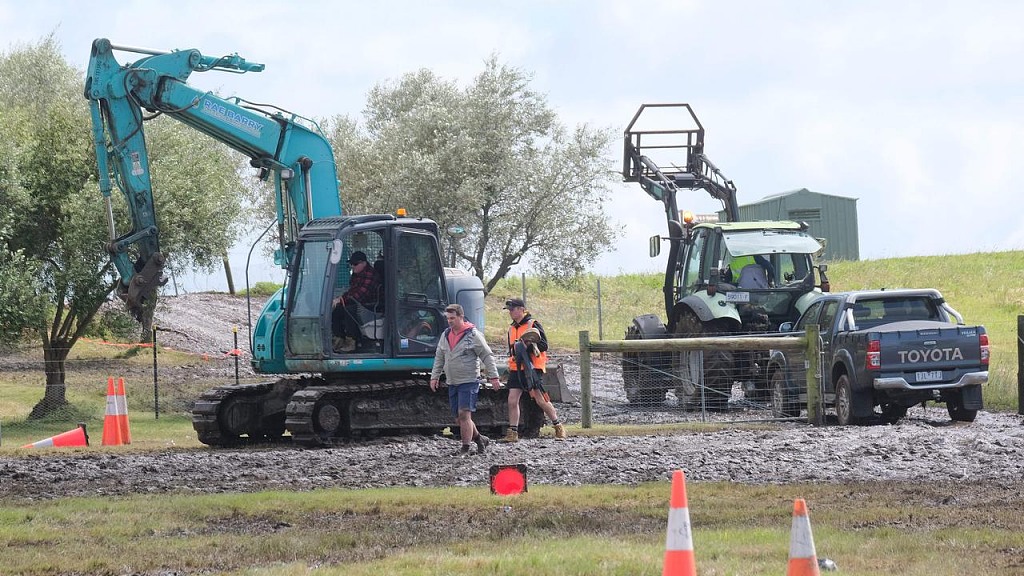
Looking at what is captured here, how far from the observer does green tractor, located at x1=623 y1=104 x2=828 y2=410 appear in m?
19.2

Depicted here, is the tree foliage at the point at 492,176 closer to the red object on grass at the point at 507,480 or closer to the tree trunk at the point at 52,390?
the tree trunk at the point at 52,390

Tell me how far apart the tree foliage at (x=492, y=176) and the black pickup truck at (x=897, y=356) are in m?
17.2

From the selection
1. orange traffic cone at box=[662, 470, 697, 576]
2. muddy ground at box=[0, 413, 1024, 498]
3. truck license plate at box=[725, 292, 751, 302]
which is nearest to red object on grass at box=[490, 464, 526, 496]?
muddy ground at box=[0, 413, 1024, 498]

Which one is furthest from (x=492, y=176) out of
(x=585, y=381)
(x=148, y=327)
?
(x=585, y=381)

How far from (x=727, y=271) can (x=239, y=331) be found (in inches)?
812

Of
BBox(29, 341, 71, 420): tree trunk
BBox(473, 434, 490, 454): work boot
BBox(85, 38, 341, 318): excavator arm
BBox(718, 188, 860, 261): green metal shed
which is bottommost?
BBox(473, 434, 490, 454): work boot

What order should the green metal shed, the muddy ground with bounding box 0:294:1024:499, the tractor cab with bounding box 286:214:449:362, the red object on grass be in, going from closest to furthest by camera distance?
1. the red object on grass
2. the muddy ground with bounding box 0:294:1024:499
3. the tractor cab with bounding box 286:214:449:362
4. the green metal shed

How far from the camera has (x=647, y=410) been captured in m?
19.7

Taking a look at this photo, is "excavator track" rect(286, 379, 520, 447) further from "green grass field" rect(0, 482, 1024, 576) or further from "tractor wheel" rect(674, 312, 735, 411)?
"green grass field" rect(0, 482, 1024, 576)

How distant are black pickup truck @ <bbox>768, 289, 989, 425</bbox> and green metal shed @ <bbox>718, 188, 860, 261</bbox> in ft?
119

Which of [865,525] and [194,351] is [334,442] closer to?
[865,525]

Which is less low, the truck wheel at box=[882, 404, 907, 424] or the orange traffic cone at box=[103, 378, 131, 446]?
the orange traffic cone at box=[103, 378, 131, 446]

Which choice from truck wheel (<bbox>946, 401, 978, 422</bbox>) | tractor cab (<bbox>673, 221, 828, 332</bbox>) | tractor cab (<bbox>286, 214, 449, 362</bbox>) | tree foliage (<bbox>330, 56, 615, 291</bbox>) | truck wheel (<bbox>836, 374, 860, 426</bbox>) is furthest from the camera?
tree foliage (<bbox>330, 56, 615, 291</bbox>)

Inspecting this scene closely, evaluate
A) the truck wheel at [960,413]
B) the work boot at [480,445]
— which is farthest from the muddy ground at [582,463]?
the truck wheel at [960,413]
